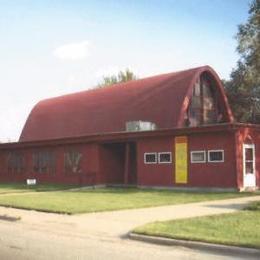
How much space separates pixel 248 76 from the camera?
133 feet

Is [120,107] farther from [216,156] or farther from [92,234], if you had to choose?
[92,234]

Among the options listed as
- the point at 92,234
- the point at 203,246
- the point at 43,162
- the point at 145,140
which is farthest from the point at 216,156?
the point at 203,246

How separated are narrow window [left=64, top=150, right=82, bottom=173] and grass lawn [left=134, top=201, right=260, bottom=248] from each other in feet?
72.9

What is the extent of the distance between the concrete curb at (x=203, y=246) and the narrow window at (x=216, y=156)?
16252 mm

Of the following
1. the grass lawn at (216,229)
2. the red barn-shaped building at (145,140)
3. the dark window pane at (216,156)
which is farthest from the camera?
the red barn-shaped building at (145,140)

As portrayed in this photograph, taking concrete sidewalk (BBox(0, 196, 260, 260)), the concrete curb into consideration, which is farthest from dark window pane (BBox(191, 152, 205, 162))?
the concrete curb

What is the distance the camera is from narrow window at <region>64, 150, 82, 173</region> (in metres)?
38.8

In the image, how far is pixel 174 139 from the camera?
107 ft

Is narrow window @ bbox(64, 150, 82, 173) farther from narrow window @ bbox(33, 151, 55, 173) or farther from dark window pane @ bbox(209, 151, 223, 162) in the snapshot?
dark window pane @ bbox(209, 151, 223, 162)

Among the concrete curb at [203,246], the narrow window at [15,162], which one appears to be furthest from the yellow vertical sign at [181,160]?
the concrete curb at [203,246]

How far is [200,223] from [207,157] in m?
15.4

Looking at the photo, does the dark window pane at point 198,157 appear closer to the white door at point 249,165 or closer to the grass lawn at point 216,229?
the white door at point 249,165

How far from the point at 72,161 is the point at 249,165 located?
42.1ft

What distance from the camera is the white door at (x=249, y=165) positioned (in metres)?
30.0
